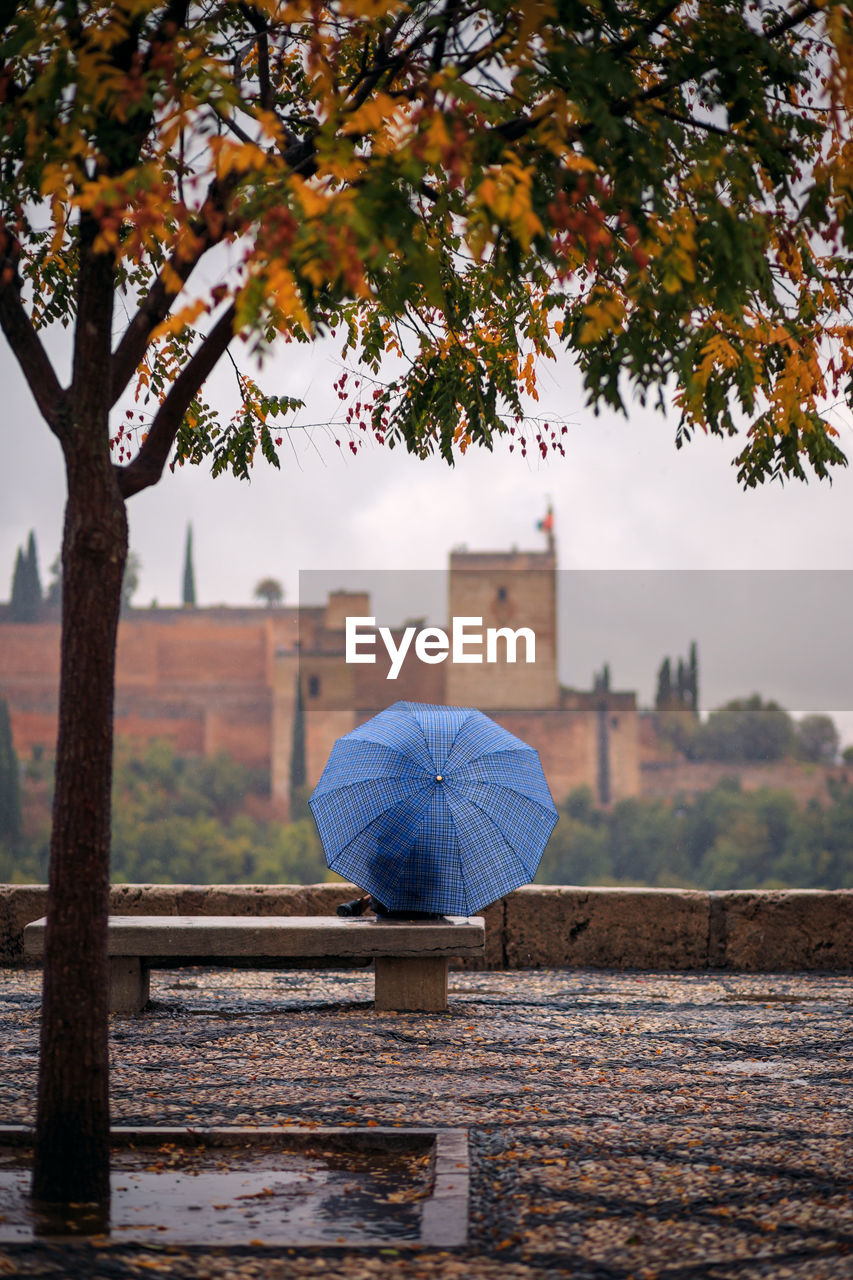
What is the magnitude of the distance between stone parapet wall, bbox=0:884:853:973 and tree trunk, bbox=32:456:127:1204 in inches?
169

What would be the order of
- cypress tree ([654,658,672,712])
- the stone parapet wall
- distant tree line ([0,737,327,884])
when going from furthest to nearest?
cypress tree ([654,658,672,712]), distant tree line ([0,737,327,884]), the stone parapet wall

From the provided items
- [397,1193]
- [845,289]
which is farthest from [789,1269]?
[845,289]

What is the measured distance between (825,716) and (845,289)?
67209 mm

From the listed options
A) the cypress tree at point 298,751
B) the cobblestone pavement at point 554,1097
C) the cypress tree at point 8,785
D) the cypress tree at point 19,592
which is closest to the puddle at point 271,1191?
the cobblestone pavement at point 554,1097

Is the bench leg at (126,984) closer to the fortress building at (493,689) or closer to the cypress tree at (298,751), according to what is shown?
the fortress building at (493,689)

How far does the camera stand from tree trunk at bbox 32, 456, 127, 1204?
3484 millimetres

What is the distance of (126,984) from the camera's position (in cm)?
617

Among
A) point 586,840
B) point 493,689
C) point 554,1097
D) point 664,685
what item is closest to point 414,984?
point 554,1097

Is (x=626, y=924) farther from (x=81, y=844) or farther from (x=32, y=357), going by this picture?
(x=32, y=357)

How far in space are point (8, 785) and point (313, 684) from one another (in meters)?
14.4

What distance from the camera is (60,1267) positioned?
297 cm

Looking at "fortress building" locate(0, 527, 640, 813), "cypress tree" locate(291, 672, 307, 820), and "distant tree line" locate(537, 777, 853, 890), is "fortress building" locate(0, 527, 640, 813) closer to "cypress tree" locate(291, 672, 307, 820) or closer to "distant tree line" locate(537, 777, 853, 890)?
"cypress tree" locate(291, 672, 307, 820)

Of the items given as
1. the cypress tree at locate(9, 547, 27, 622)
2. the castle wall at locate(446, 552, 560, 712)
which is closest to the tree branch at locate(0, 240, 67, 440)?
the castle wall at locate(446, 552, 560, 712)

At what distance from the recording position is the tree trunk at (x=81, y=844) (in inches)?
137
